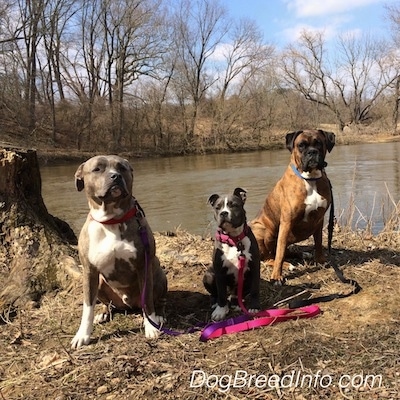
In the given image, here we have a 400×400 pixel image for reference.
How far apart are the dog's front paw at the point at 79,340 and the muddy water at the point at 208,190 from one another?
17.7 feet

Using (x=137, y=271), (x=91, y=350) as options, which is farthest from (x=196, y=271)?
(x=91, y=350)

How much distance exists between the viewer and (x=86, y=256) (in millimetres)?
3521

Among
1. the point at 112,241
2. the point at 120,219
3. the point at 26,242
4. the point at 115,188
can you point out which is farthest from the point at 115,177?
the point at 26,242

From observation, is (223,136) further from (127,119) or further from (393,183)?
(393,183)

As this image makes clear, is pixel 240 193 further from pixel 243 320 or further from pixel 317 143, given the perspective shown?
pixel 243 320

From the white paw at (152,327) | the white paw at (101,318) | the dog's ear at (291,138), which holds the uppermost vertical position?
the dog's ear at (291,138)

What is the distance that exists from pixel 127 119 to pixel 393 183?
→ 2508 cm

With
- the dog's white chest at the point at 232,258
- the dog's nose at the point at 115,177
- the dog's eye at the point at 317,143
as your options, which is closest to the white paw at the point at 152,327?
the dog's white chest at the point at 232,258

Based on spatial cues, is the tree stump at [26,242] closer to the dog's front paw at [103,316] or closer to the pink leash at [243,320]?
the dog's front paw at [103,316]

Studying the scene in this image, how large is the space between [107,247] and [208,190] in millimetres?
13128

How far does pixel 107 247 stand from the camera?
137 inches

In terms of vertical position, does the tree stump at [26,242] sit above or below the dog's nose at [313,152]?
below

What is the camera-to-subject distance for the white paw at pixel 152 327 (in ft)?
11.4

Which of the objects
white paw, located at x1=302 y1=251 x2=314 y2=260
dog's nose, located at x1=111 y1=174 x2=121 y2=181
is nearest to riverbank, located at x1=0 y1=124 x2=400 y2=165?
white paw, located at x1=302 y1=251 x2=314 y2=260
